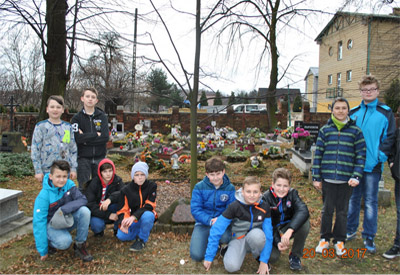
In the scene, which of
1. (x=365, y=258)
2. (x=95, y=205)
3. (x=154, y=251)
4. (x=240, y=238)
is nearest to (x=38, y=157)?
(x=95, y=205)

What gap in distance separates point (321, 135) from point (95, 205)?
2.59 meters

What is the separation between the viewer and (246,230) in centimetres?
277

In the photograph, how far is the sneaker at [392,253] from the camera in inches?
116

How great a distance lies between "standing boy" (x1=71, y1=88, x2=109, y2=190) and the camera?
3711 millimetres

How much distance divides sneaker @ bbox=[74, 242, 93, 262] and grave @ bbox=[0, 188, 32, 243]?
1.26 meters

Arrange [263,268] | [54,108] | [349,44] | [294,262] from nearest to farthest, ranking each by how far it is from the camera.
→ [263,268]
[294,262]
[54,108]
[349,44]

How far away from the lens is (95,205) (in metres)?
3.32

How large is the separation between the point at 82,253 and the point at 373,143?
3203 mm

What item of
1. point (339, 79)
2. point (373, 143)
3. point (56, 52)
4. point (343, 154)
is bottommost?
point (343, 154)

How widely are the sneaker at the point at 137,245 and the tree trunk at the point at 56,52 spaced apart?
683 centimetres

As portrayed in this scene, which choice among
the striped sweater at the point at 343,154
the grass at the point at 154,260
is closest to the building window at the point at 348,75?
the grass at the point at 154,260

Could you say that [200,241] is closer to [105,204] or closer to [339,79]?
[105,204]

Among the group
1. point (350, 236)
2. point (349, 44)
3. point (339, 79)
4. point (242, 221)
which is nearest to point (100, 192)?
point (242, 221)

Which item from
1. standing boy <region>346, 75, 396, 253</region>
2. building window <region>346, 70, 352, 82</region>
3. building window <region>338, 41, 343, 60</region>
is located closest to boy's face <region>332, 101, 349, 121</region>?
standing boy <region>346, 75, 396, 253</region>
